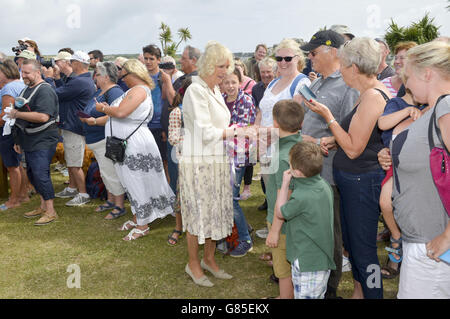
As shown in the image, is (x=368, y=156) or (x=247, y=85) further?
(x=247, y=85)

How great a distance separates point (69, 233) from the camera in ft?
17.0

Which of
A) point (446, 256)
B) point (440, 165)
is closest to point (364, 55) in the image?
point (440, 165)

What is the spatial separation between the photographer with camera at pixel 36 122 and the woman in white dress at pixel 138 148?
41.1 inches

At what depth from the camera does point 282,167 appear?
9.56 feet

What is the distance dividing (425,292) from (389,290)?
1.73 meters

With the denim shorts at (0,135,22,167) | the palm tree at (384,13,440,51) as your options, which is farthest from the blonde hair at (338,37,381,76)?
the palm tree at (384,13,440,51)

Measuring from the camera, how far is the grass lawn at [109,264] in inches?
144

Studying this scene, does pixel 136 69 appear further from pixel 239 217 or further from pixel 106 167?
pixel 239 217

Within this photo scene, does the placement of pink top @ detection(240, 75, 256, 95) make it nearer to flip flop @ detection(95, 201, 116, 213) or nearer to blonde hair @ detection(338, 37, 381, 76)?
flip flop @ detection(95, 201, 116, 213)

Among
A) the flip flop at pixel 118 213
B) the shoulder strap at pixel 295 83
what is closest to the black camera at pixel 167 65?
the flip flop at pixel 118 213

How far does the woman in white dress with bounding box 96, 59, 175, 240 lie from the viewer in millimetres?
4680

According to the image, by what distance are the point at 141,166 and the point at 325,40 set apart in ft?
9.37
